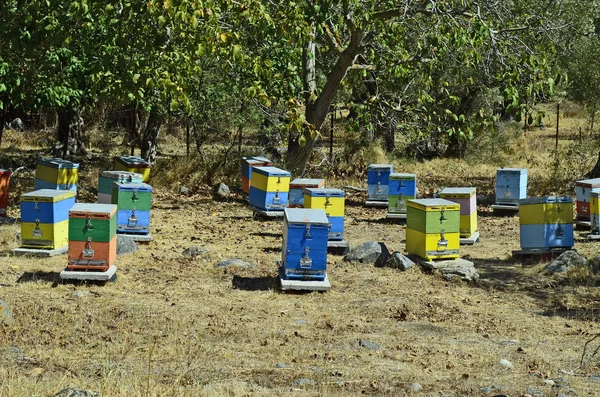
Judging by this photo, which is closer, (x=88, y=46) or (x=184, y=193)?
(x=88, y=46)

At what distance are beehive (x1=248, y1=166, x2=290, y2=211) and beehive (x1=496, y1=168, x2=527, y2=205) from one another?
16.9 feet

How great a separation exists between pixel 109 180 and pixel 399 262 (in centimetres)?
648

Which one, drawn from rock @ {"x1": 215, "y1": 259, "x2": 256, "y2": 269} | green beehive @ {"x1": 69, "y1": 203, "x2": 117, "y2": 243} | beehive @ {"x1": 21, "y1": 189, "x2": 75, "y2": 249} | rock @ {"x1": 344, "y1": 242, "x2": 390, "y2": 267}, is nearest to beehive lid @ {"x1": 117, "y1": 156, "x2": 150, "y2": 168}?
beehive @ {"x1": 21, "y1": 189, "x2": 75, "y2": 249}

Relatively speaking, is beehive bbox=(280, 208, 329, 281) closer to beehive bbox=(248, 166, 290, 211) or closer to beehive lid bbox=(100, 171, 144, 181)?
beehive lid bbox=(100, 171, 144, 181)

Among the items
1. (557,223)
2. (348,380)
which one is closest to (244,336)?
(348,380)

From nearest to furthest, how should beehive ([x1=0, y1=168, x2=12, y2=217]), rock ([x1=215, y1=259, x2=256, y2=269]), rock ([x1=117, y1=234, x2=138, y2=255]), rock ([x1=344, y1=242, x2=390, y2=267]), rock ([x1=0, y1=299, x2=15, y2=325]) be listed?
rock ([x1=0, y1=299, x2=15, y2=325]) → rock ([x1=215, y1=259, x2=256, y2=269]) → rock ([x1=344, y1=242, x2=390, y2=267]) → rock ([x1=117, y1=234, x2=138, y2=255]) → beehive ([x1=0, y1=168, x2=12, y2=217])

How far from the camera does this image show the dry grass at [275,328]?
27.3ft

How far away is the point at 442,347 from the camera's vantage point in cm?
987

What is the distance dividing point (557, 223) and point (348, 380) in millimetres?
7855

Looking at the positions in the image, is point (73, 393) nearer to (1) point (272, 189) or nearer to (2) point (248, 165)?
(1) point (272, 189)

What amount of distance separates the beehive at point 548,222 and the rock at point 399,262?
251 cm

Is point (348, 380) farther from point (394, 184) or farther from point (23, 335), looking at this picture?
point (394, 184)

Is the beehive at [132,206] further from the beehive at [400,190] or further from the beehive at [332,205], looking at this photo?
the beehive at [400,190]

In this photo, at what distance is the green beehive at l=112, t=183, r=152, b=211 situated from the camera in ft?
50.5
